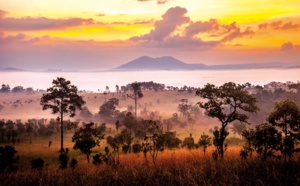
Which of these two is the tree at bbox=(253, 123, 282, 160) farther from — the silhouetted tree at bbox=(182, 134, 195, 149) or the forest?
the silhouetted tree at bbox=(182, 134, 195, 149)

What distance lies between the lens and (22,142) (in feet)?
213

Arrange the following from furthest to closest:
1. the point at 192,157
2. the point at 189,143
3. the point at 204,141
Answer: the point at 189,143, the point at 204,141, the point at 192,157

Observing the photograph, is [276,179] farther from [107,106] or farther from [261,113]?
[107,106]

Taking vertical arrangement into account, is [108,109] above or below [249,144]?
below

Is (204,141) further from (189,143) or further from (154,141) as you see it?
(189,143)

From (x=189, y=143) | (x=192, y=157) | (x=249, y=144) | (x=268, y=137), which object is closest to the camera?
(x=268, y=137)

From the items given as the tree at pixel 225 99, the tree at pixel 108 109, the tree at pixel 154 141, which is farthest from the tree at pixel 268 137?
the tree at pixel 108 109

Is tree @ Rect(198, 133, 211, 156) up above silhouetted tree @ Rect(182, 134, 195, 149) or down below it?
above

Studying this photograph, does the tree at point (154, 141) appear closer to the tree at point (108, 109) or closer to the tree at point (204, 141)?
the tree at point (204, 141)

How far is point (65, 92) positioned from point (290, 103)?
1700 inches

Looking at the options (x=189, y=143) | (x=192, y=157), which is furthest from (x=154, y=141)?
(x=189, y=143)

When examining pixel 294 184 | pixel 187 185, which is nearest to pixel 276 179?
pixel 294 184

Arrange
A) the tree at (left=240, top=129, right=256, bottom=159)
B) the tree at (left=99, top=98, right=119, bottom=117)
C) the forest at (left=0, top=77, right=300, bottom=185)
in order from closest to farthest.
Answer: the forest at (left=0, top=77, right=300, bottom=185), the tree at (left=240, top=129, right=256, bottom=159), the tree at (left=99, top=98, right=119, bottom=117)

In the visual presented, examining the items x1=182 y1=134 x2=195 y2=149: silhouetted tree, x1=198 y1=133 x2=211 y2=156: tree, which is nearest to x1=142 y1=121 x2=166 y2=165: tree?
x1=198 y1=133 x2=211 y2=156: tree
